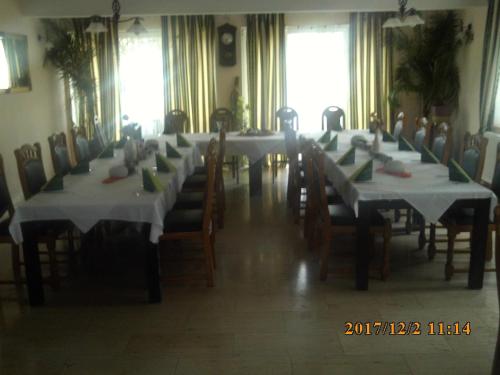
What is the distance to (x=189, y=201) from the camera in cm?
453

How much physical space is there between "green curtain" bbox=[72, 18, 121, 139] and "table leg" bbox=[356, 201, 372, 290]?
523cm

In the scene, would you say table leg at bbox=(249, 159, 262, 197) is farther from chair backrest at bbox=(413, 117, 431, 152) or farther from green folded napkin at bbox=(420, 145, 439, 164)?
green folded napkin at bbox=(420, 145, 439, 164)

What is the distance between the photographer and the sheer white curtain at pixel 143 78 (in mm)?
8156

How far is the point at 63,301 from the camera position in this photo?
149 inches

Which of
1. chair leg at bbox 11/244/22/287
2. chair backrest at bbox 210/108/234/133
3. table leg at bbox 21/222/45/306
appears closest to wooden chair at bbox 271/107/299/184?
chair backrest at bbox 210/108/234/133

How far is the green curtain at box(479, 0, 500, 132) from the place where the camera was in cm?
626

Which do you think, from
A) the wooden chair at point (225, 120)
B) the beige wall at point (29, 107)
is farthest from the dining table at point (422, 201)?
the beige wall at point (29, 107)

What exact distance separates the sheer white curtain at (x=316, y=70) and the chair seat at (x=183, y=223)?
4.29 meters

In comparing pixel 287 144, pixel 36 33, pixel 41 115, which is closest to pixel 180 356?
pixel 287 144

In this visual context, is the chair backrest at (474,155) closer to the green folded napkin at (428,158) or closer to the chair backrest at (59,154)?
the green folded napkin at (428,158)

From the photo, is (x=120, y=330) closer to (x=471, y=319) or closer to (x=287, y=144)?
(x=471, y=319)

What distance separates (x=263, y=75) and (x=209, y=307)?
200 inches

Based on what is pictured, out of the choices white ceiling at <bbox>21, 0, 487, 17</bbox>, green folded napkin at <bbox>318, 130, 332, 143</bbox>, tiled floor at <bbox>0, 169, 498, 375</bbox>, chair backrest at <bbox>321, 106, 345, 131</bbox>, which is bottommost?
tiled floor at <bbox>0, 169, 498, 375</bbox>

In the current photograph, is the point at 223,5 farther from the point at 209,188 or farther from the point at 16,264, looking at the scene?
the point at 16,264
